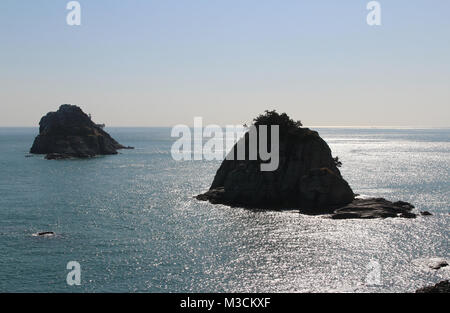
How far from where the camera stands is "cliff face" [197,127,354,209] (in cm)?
10106

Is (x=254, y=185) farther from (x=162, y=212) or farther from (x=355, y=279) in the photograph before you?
(x=355, y=279)

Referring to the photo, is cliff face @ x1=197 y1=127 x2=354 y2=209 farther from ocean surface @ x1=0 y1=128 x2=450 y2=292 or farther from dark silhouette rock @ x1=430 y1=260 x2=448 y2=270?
dark silhouette rock @ x1=430 y1=260 x2=448 y2=270

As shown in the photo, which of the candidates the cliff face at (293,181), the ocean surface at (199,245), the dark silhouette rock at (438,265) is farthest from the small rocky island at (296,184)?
the dark silhouette rock at (438,265)

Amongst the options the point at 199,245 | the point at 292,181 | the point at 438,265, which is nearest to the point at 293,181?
the point at 292,181

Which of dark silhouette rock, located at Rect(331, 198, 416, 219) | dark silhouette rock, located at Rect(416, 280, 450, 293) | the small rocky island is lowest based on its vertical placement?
Result: dark silhouette rock, located at Rect(416, 280, 450, 293)

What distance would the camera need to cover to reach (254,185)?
106812 mm

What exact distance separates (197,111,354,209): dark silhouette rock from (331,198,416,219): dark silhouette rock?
158 inches

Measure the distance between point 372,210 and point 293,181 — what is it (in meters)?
20.2

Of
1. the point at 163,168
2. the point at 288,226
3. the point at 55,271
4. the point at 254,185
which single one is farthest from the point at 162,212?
the point at 163,168

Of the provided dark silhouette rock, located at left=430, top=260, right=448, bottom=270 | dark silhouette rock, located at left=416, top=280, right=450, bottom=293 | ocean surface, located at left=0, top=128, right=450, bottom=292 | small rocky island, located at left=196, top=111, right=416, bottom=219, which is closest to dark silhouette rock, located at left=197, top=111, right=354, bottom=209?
small rocky island, located at left=196, top=111, right=416, bottom=219

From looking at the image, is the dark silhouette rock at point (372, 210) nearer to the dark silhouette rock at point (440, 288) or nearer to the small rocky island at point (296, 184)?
the small rocky island at point (296, 184)

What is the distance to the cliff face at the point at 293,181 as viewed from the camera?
101062mm
